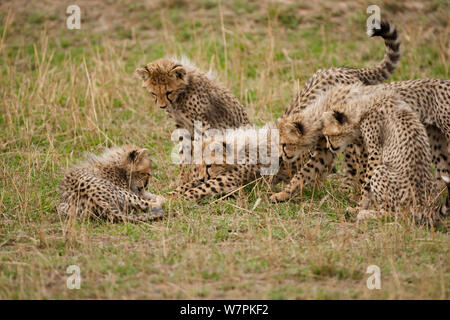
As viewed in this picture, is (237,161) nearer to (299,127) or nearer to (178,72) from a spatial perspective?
(299,127)

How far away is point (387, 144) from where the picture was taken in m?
4.96

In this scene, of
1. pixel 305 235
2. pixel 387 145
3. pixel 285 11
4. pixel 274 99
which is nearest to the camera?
pixel 305 235

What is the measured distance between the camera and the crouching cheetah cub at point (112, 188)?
4793 millimetres

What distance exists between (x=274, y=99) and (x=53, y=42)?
140 inches

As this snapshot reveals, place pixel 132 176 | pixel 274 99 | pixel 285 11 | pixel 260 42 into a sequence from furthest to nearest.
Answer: pixel 285 11 < pixel 260 42 < pixel 274 99 < pixel 132 176

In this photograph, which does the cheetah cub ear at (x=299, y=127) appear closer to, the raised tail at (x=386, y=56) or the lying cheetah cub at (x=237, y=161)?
the lying cheetah cub at (x=237, y=161)

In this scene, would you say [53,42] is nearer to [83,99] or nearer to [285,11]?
[83,99]

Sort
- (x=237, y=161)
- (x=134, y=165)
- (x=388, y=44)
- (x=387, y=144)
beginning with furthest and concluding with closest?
(x=388, y=44) < (x=237, y=161) < (x=134, y=165) < (x=387, y=144)

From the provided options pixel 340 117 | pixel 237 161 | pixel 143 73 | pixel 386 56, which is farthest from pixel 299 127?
pixel 143 73

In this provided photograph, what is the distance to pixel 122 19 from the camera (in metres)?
9.66

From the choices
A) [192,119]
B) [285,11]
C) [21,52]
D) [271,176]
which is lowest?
[271,176]

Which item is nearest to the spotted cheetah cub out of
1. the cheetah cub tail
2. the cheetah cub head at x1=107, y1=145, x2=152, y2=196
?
the cheetah cub head at x1=107, y1=145, x2=152, y2=196

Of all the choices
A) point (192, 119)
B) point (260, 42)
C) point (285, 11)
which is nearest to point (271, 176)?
point (192, 119)

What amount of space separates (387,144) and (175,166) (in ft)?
6.87
